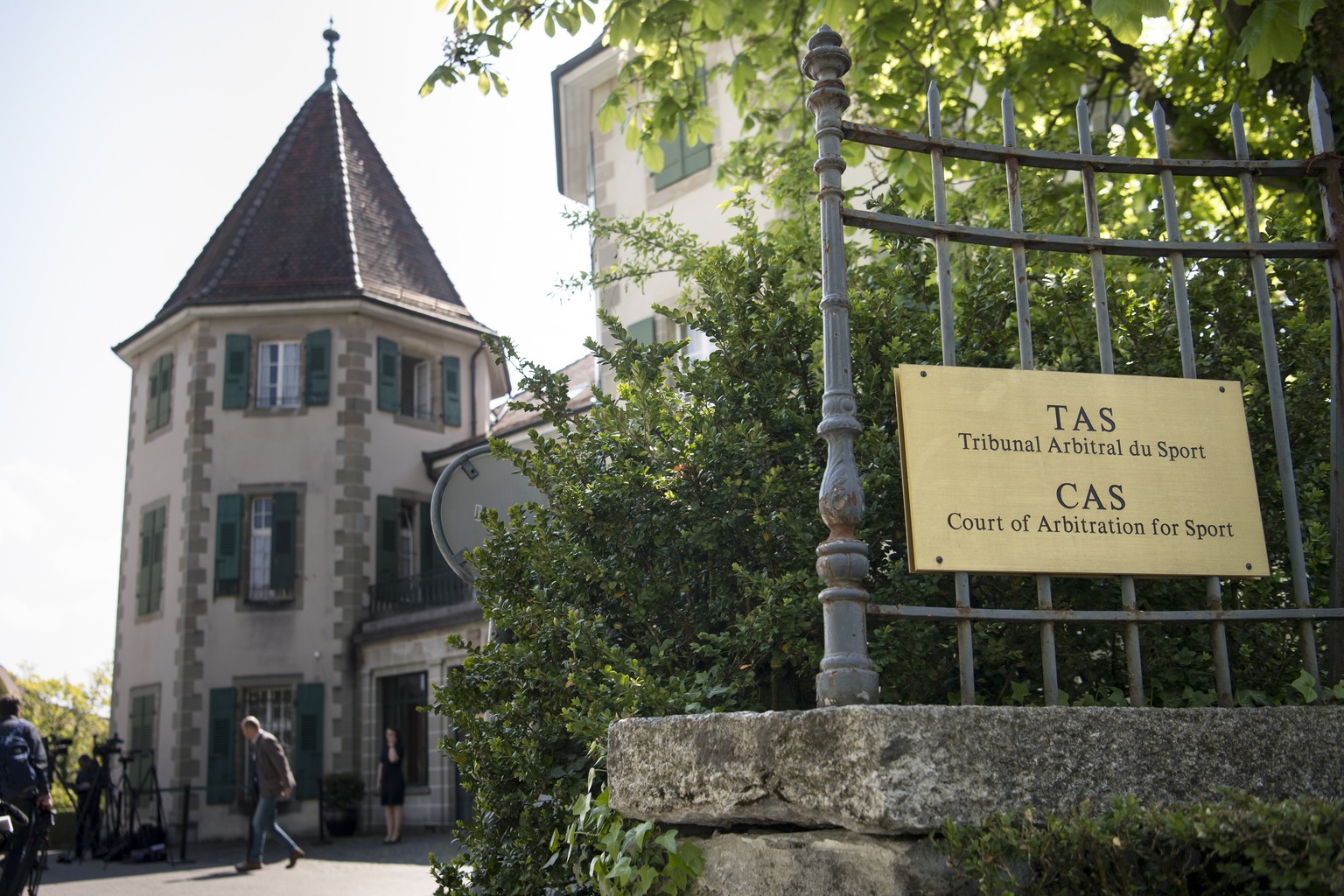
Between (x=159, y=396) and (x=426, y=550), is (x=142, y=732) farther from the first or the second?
(x=159, y=396)

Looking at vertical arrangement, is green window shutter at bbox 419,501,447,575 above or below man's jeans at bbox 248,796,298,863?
above

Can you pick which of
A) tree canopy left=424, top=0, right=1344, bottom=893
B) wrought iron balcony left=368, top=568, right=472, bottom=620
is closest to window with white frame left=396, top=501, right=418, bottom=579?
wrought iron balcony left=368, top=568, right=472, bottom=620

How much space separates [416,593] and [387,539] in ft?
4.70

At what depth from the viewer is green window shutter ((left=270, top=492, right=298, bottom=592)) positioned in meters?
22.1

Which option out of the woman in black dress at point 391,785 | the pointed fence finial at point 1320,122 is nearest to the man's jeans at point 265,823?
the woman in black dress at point 391,785

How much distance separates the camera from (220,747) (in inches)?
834

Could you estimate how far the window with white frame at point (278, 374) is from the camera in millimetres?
23359

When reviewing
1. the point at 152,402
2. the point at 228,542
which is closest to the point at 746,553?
the point at 228,542

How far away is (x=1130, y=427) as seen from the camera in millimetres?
3129

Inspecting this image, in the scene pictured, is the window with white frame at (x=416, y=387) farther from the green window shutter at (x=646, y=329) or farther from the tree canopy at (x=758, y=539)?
the tree canopy at (x=758, y=539)

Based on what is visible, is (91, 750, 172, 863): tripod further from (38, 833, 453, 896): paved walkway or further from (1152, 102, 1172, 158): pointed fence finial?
(1152, 102, 1172, 158): pointed fence finial

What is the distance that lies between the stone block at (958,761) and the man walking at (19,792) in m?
7.15

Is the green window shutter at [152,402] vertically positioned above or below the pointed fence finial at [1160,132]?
above

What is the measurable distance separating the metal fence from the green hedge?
44 centimetres
